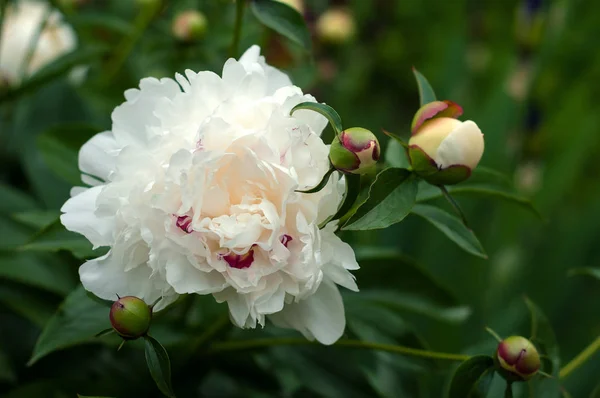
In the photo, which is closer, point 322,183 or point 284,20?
point 322,183

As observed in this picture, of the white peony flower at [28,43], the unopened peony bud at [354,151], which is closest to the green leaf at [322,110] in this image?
the unopened peony bud at [354,151]

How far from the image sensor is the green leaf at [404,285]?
558 millimetres

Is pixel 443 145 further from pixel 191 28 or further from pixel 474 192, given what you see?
pixel 191 28

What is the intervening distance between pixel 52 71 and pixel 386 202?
333 millimetres

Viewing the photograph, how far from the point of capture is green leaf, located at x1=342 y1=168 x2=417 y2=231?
335mm

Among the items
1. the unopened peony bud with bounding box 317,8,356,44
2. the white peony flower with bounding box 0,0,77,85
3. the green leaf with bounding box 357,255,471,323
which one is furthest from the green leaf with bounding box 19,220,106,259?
the unopened peony bud with bounding box 317,8,356,44

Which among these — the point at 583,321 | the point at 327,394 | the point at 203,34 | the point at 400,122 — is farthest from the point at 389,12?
the point at 327,394

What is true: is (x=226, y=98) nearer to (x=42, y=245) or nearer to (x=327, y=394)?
(x=42, y=245)

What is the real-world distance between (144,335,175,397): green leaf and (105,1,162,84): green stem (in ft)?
1.17

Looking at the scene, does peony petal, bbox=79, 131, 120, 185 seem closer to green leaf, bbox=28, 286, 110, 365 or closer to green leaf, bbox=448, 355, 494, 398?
green leaf, bbox=28, 286, 110, 365

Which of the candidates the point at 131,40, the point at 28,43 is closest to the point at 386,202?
the point at 131,40

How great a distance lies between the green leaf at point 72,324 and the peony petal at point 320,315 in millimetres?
117

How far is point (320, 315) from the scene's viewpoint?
0.36 metres

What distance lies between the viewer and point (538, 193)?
40.3 inches
